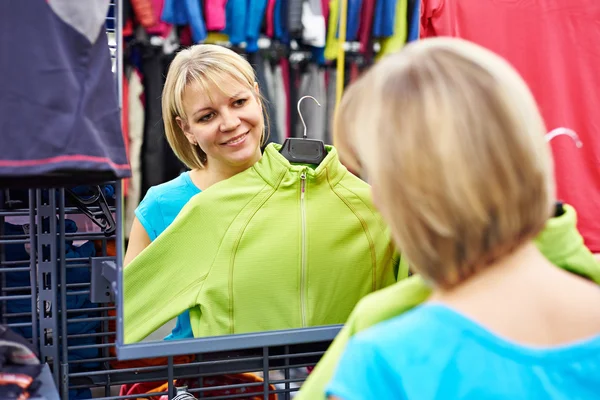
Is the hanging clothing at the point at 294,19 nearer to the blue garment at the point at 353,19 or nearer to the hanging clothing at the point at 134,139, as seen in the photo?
the blue garment at the point at 353,19

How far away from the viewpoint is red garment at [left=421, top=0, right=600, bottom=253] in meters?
1.84

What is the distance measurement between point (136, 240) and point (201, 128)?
0.91ft

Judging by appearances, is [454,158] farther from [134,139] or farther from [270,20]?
[270,20]

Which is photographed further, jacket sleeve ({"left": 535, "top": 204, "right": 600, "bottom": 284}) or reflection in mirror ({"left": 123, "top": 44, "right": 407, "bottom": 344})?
reflection in mirror ({"left": 123, "top": 44, "right": 407, "bottom": 344})

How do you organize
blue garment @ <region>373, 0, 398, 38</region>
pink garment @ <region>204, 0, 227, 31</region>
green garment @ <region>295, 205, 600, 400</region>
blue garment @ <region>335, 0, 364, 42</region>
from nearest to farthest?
green garment @ <region>295, 205, 600, 400</region> < blue garment @ <region>373, 0, 398, 38</region> < blue garment @ <region>335, 0, 364, 42</region> < pink garment @ <region>204, 0, 227, 31</region>

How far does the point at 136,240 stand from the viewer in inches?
59.8

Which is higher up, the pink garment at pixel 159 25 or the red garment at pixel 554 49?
the pink garment at pixel 159 25

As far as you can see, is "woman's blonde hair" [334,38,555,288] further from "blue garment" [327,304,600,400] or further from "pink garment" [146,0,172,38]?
"pink garment" [146,0,172,38]

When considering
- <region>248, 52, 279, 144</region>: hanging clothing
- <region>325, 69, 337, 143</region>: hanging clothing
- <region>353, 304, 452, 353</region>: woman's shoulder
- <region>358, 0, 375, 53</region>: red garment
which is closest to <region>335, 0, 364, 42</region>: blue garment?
<region>358, 0, 375, 53</region>: red garment

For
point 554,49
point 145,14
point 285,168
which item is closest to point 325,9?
point 145,14


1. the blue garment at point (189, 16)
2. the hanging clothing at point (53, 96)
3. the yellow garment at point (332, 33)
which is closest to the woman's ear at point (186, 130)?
the hanging clothing at point (53, 96)

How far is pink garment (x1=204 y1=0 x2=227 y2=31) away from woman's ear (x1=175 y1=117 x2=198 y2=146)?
56 centimetres

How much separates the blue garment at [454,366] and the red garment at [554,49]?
123 centimetres

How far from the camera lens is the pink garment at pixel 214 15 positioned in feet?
6.70
